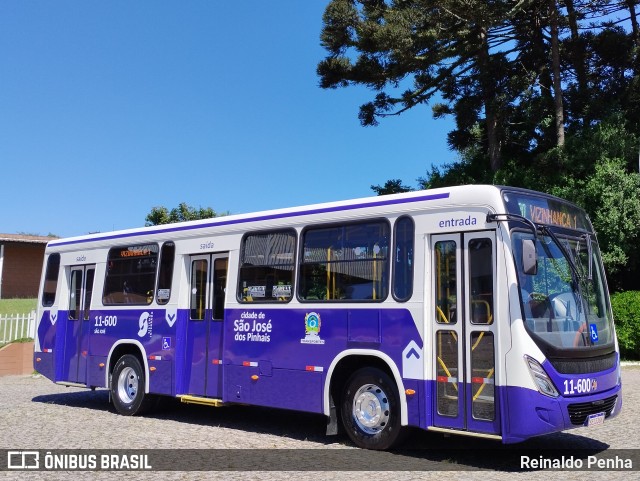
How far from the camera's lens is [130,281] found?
11742 mm

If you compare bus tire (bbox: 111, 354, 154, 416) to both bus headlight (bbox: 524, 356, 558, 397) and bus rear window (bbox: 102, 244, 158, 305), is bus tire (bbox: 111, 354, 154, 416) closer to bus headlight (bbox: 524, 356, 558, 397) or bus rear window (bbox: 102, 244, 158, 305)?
bus rear window (bbox: 102, 244, 158, 305)

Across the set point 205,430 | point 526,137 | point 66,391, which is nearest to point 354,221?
point 205,430

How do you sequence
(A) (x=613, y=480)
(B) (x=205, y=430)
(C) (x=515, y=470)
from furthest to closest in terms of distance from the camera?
(B) (x=205, y=430) < (C) (x=515, y=470) < (A) (x=613, y=480)

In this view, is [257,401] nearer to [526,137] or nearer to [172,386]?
[172,386]

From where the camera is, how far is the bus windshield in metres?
7.07

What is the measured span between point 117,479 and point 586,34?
22.5 m

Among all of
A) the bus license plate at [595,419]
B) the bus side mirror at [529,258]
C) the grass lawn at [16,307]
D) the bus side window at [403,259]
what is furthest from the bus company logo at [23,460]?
the grass lawn at [16,307]

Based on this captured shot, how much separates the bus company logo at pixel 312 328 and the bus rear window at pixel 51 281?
21.1 ft

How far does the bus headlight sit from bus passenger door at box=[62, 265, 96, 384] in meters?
8.28

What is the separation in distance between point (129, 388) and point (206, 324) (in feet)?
7.35

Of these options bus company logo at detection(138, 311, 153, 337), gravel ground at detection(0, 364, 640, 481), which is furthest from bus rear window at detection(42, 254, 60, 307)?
bus company logo at detection(138, 311, 153, 337)

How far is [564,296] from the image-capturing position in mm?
7348

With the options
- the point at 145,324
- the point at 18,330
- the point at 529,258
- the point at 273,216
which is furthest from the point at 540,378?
the point at 18,330

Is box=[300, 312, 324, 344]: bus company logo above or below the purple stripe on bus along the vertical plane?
below
